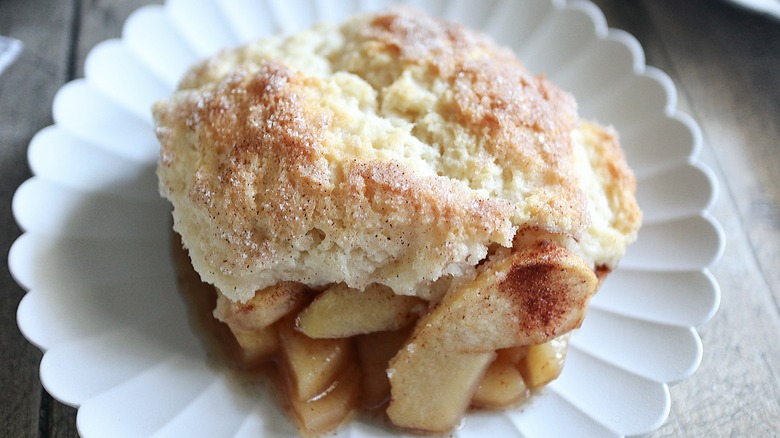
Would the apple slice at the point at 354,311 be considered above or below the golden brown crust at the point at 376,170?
below

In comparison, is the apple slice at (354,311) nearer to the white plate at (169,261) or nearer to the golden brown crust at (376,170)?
the golden brown crust at (376,170)

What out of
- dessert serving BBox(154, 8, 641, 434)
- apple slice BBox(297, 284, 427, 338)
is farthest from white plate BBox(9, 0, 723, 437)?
apple slice BBox(297, 284, 427, 338)

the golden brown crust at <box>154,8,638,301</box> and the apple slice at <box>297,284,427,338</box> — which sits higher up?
the golden brown crust at <box>154,8,638,301</box>

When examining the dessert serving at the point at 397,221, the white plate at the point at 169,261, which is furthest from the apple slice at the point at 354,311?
the white plate at the point at 169,261

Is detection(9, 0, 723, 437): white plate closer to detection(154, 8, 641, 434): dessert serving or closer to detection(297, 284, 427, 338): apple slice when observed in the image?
detection(154, 8, 641, 434): dessert serving

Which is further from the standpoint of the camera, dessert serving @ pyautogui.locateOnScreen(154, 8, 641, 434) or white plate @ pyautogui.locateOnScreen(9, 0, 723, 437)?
white plate @ pyautogui.locateOnScreen(9, 0, 723, 437)

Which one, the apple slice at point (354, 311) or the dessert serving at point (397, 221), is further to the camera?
the apple slice at point (354, 311)

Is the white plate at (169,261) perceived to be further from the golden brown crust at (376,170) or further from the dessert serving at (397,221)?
the golden brown crust at (376,170)
